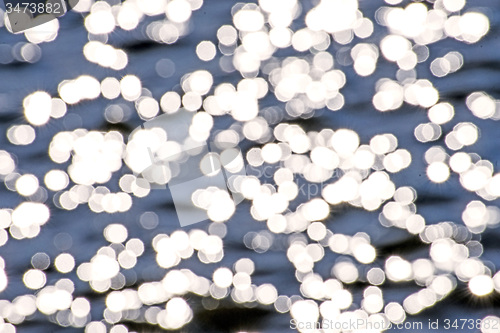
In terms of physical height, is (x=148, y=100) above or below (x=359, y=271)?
above

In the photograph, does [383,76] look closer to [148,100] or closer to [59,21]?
[148,100]

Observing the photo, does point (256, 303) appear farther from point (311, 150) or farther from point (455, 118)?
point (455, 118)

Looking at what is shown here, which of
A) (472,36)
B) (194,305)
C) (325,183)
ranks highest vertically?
(472,36)

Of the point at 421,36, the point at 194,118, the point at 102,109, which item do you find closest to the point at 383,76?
the point at 421,36

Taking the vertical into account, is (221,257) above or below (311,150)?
below

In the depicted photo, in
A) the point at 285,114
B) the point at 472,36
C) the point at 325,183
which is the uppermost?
the point at 472,36

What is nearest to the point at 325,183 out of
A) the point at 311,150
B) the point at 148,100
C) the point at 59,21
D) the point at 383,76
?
the point at 311,150
